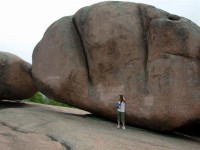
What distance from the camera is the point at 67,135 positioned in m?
9.83

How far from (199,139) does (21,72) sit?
836cm

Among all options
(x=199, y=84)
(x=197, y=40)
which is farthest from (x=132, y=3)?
(x=199, y=84)

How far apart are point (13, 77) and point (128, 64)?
19.8 ft

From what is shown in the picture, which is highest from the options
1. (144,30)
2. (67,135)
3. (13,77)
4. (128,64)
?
(144,30)

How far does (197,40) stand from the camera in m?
12.6

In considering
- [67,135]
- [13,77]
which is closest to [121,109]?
[67,135]

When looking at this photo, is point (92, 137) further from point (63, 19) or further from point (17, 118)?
point (63, 19)

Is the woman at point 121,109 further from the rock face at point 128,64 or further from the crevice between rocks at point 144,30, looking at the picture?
the crevice between rocks at point 144,30

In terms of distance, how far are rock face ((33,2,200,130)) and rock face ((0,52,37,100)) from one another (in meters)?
2.34

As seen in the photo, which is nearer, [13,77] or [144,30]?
[144,30]

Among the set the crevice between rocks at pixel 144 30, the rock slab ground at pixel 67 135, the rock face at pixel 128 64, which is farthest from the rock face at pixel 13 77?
the crevice between rocks at pixel 144 30

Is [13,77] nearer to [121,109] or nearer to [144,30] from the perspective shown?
[121,109]

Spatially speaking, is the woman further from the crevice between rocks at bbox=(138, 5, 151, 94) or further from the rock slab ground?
the crevice between rocks at bbox=(138, 5, 151, 94)

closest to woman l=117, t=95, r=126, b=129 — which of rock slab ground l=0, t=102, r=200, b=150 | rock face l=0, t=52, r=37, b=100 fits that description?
rock slab ground l=0, t=102, r=200, b=150
